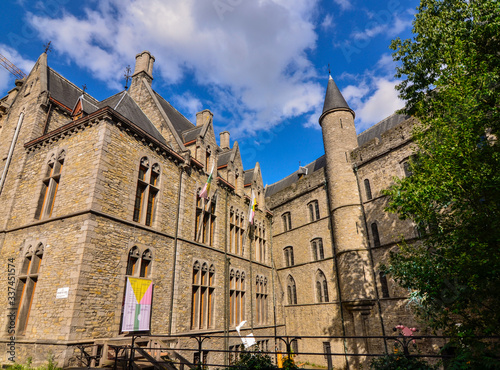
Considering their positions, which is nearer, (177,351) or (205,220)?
(177,351)

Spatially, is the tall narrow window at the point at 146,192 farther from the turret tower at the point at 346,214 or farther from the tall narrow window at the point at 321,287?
the tall narrow window at the point at 321,287

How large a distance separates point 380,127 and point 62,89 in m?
22.0

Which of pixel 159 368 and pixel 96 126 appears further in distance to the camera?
pixel 96 126

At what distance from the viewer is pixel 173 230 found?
1472 cm

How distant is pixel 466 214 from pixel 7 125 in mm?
21696

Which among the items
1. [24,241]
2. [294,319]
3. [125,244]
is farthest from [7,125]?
[294,319]

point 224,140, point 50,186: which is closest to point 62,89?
point 50,186

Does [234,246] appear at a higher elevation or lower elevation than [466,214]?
higher

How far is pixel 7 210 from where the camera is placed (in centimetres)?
1384

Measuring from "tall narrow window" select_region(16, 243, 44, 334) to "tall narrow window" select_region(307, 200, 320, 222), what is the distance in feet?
57.3

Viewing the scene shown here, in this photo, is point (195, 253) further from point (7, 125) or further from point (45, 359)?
point (7, 125)

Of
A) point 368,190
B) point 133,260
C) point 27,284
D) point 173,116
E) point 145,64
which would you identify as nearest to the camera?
point 27,284

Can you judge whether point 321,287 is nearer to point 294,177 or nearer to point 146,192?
point 294,177

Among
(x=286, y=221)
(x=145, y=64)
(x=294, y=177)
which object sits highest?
(x=145, y=64)
